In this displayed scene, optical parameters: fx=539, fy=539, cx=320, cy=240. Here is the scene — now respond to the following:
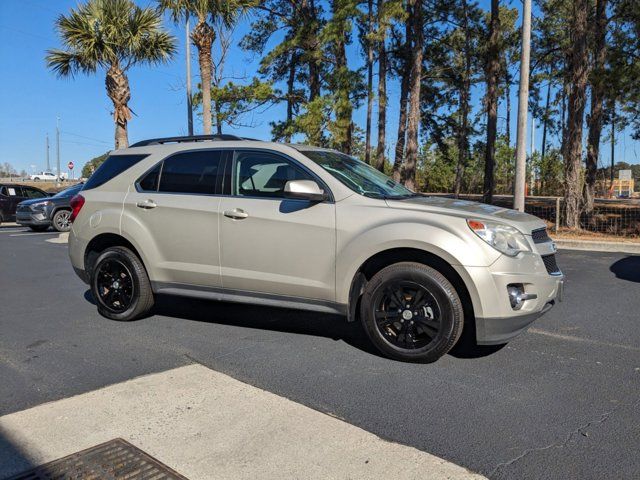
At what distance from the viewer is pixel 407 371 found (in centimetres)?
406

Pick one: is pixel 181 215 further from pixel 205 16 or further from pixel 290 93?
pixel 290 93

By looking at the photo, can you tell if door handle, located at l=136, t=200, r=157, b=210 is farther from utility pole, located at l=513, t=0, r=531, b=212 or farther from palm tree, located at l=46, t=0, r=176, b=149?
palm tree, located at l=46, t=0, r=176, b=149

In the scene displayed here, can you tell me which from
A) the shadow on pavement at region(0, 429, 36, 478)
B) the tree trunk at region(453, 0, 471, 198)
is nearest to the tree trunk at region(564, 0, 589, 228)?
the tree trunk at region(453, 0, 471, 198)

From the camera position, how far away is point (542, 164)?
119 ft

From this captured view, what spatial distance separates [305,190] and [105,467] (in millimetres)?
2463

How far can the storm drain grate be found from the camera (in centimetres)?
261

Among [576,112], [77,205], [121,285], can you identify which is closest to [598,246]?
[576,112]

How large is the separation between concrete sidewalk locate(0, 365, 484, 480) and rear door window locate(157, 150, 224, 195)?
6.79ft

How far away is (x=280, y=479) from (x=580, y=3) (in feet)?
48.6

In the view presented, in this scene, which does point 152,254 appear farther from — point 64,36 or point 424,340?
point 64,36

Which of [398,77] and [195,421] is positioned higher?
[398,77]

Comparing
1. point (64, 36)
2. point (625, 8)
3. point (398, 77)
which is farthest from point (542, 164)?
point (64, 36)

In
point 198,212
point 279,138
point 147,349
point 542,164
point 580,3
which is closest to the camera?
point 147,349

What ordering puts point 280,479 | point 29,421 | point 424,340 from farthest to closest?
1. point 424,340
2. point 29,421
3. point 280,479
